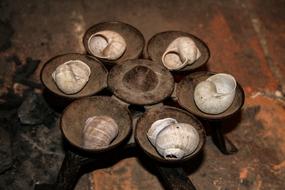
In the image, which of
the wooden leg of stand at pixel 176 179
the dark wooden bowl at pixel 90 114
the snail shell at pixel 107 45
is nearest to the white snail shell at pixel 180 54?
the snail shell at pixel 107 45

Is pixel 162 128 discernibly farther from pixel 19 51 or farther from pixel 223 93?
pixel 19 51

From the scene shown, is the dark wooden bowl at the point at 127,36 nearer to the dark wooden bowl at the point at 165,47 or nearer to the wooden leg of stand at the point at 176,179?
the dark wooden bowl at the point at 165,47

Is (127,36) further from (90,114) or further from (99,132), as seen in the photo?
(99,132)

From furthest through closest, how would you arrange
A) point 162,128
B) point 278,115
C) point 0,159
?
point 278,115, point 0,159, point 162,128

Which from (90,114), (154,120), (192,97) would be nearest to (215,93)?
(192,97)

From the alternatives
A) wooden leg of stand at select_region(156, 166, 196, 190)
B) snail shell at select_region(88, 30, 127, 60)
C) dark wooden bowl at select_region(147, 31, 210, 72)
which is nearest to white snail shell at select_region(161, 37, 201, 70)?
dark wooden bowl at select_region(147, 31, 210, 72)

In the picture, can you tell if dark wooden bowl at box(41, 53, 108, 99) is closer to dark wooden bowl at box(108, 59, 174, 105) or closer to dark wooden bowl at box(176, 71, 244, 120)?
dark wooden bowl at box(108, 59, 174, 105)

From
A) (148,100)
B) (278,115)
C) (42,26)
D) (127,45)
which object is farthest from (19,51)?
(278,115)
